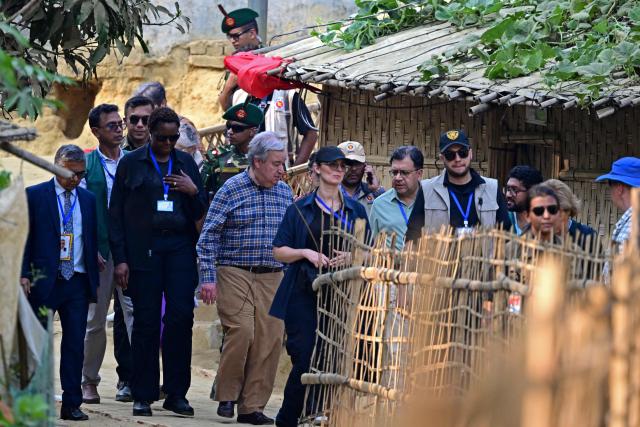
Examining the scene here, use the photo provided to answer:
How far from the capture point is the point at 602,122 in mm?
11484

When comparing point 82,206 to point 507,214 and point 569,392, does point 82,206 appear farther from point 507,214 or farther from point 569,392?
point 569,392

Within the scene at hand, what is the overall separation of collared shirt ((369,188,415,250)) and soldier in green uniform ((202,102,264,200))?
1.80 metres

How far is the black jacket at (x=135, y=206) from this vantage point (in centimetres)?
997

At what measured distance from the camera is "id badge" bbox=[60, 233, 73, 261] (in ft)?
30.4

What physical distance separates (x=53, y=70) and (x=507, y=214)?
305 centimetres

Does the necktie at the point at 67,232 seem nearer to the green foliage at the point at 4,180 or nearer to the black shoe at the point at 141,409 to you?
the black shoe at the point at 141,409

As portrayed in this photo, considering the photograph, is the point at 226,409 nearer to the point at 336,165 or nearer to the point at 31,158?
the point at 336,165

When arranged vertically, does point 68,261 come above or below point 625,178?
below

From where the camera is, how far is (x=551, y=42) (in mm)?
11508

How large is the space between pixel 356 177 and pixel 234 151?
3.94 ft

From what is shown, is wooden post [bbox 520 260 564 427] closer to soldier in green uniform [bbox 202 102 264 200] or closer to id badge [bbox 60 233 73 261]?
id badge [bbox 60 233 73 261]

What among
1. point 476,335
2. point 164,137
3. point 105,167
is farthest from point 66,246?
point 476,335

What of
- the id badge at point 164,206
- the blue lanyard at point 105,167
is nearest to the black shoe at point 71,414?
the id badge at point 164,206

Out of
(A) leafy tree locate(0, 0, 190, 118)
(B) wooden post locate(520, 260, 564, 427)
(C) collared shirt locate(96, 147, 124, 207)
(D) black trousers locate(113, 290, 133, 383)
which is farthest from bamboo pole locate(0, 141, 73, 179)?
(D) black trousers locate(113, 290, 133, 383)
